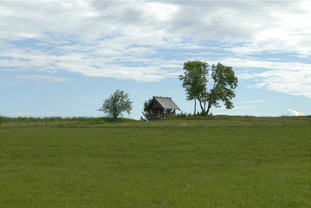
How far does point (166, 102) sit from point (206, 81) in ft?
42.5

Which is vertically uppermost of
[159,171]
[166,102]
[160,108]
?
[166,102]

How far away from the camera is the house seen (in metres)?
79.9

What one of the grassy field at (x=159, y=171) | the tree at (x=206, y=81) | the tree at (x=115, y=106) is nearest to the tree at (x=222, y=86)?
the tree at (x=206, y=81)

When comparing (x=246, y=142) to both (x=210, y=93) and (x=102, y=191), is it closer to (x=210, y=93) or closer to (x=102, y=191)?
(x=102, y=191)

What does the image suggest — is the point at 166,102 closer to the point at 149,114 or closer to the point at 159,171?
the point at 149,114

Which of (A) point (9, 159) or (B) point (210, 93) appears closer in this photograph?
(A) point (9, 159)

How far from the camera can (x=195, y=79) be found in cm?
8588

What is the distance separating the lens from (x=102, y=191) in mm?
13297

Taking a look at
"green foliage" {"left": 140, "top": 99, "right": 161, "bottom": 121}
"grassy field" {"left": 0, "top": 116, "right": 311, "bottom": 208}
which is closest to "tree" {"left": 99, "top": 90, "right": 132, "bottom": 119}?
"green foliage" {"left": 140, "top": 99, "right": 161, "bottom": 121}

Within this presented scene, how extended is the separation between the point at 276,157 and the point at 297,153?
2602 mm

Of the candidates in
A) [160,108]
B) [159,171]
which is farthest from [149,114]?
[159,171]

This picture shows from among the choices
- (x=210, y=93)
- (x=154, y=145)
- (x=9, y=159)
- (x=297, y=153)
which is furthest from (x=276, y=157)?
(x=210, y=93)

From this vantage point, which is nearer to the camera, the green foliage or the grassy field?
the grassy field

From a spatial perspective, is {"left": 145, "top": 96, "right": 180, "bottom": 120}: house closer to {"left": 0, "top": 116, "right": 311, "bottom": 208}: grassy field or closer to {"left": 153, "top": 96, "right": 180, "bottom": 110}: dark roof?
{"left": 153, "top": 96, "right": 180, "bottom": 110}: dark roof
